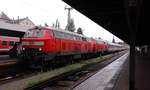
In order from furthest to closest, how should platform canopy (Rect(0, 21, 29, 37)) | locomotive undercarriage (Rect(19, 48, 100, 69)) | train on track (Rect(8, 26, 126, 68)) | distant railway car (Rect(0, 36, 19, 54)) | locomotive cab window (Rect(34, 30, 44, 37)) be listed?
platform canopy (Rect(0, 21, 29, 37)), distant railway car (Rect(0, 36, 19, 54)), locomotive cab window (Rect(34, 30, 44, 37)), train on track (Rect(8, 26, 126, 68)), locomotive undercarriage (Rect(19, 48, 100, 69))

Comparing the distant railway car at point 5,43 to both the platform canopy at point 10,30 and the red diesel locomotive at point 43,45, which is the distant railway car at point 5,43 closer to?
the platform canopy at point 10,30

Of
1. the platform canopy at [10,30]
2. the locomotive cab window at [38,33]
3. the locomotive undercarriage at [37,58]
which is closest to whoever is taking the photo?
the locomotive undercarriage at [37,58]

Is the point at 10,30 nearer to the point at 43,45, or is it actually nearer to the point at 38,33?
the point at 38,33

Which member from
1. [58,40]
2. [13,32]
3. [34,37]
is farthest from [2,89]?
[13,32]

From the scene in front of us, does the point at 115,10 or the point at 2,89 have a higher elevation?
the point at 115,10

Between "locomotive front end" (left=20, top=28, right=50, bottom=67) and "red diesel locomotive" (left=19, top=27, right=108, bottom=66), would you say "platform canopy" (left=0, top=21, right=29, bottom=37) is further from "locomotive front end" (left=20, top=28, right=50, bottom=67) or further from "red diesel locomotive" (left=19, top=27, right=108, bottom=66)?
"locomotive front end" (left=20, top=28, right=50, bottom=67)

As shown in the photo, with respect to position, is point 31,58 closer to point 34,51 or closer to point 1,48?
point 34,51

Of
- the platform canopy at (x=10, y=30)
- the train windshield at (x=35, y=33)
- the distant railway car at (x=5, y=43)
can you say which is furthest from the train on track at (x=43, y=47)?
the platform canopy at (x=10, y=30)

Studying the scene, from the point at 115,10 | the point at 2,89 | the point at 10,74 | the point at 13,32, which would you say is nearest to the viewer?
the point at 2,89

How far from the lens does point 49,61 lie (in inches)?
870

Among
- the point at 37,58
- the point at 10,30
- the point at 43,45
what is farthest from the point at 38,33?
the point at 10,30

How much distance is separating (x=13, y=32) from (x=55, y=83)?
13.3 metres

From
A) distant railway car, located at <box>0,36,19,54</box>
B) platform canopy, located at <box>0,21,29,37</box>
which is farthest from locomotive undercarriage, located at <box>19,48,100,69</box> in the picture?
platform canopy, located at <box>0,21,29,37</box>

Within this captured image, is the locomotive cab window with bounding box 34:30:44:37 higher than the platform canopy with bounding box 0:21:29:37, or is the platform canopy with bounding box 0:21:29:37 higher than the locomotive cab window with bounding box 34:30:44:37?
the platform canopy with bounding box 0:21:29:37
